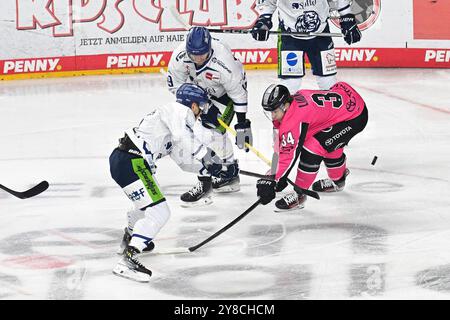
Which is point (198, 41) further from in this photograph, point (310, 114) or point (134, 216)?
point (134, 216)

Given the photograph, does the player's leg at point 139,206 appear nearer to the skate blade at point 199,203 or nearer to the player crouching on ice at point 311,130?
the player crouching on ice at point 311,130

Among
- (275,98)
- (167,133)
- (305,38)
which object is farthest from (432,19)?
(167,133)

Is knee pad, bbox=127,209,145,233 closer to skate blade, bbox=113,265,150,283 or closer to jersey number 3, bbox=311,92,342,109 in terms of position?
skate blade, bbox=113,265,150,283

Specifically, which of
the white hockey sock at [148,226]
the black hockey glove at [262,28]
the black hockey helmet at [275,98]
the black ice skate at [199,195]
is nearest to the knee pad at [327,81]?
the black hockey glove at [262,28]

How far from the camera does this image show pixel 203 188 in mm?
7395

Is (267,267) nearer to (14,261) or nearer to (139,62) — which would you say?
(14,261)

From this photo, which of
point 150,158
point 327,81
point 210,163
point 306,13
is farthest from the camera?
point 327,81

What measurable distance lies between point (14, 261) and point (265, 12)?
10.7 ft

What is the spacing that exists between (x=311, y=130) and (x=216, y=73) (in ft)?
2.60

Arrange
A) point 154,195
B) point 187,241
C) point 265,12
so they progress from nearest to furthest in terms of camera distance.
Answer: point 154,195, point 187,241, point 265,12

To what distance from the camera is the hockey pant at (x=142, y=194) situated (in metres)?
5.67

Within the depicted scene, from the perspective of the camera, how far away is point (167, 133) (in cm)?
592

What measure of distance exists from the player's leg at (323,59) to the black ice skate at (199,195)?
1505 millimetres
